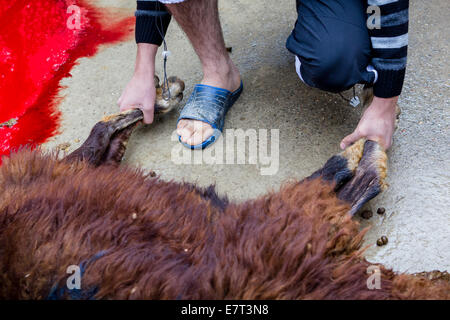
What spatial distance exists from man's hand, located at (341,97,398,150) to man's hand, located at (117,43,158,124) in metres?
0.74

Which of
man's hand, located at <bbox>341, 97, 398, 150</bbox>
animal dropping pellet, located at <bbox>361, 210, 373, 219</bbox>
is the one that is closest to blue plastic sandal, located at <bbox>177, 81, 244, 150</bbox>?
man's hand, located at <bbox>341, 97, 398, 150</bbox>

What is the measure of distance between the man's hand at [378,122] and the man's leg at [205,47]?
53 centimetres

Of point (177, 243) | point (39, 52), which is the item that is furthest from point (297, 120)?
point (39, 52)

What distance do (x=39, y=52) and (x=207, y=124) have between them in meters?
1.03

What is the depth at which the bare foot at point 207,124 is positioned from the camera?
151cm

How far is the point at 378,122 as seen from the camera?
1.28 meters

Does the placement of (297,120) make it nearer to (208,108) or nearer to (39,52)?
(208,108)

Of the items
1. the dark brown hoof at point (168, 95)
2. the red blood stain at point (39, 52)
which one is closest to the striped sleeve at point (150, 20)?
the dark brown hoof at point (168, 95)

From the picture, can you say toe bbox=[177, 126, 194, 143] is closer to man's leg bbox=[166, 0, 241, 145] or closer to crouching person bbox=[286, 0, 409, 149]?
man's leg bbox=[166, 0, 241, 145]

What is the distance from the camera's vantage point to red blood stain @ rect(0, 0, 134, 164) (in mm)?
1680

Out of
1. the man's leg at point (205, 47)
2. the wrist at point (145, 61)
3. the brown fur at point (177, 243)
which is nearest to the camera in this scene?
the brown fur at point (177, 243)

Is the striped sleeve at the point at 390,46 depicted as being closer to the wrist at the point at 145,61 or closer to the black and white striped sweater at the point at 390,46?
the black and white striped sweater at the point at 390,46

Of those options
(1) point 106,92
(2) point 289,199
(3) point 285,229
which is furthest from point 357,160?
(1) point 106,92

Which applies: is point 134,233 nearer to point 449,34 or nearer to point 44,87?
point 44,87
